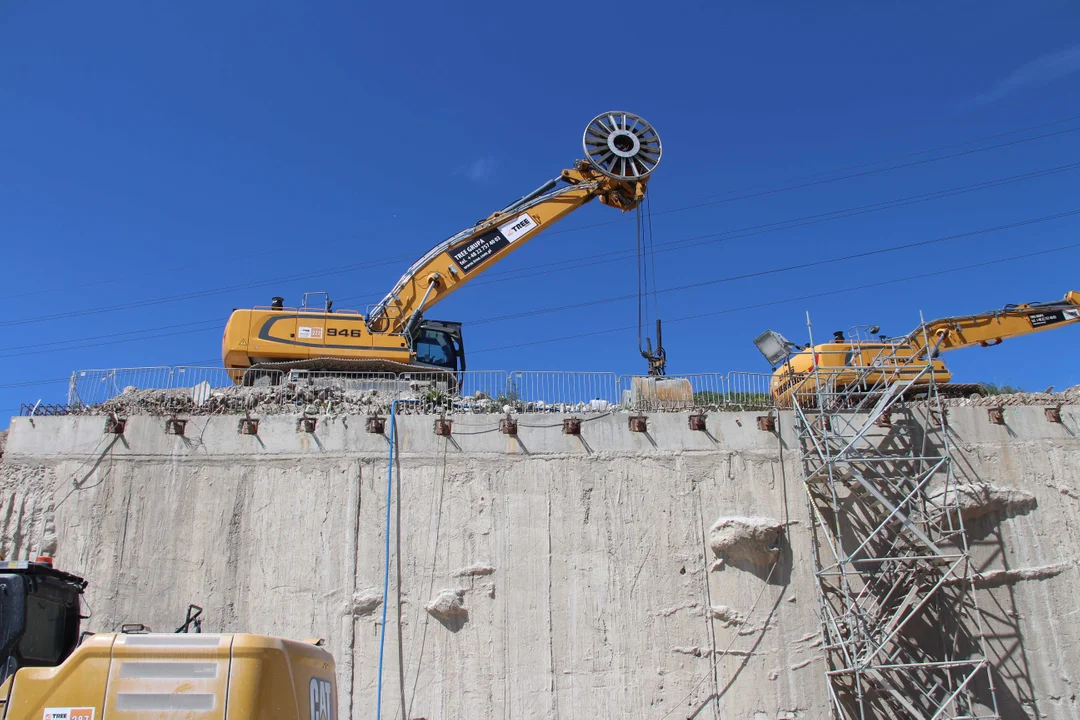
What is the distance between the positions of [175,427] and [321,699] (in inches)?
358

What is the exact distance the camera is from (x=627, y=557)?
1428cm

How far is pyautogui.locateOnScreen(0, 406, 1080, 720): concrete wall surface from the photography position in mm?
13508

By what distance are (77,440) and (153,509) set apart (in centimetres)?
214

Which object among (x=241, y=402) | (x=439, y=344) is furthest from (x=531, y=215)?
(x=241, y=402)

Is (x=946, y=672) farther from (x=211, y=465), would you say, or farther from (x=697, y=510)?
(x=211, y=465)

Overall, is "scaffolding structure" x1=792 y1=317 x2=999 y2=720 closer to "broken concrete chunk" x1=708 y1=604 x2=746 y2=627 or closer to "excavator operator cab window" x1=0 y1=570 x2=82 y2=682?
"broken concrete chunk" x1=708 y1=604 x2=746 y2=627

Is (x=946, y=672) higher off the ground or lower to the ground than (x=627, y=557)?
lower

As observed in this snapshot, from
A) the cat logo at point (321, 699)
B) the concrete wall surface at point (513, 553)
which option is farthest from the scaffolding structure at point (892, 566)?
the cat logo at point (321, 699)

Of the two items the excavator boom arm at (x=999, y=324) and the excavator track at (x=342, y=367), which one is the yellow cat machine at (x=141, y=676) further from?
the excavator boom arm at (x=999, y=324)

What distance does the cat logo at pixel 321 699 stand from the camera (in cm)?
722

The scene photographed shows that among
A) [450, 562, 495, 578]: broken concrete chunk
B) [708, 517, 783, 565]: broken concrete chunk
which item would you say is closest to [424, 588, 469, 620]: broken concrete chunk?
[450, 562, 495, 578]: broken concrete chunk

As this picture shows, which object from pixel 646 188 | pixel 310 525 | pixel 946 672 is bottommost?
pixel 946 672

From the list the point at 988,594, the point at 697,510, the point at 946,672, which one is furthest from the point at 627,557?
the point at 988,594

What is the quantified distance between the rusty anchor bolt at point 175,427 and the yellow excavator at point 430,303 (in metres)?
2.60
